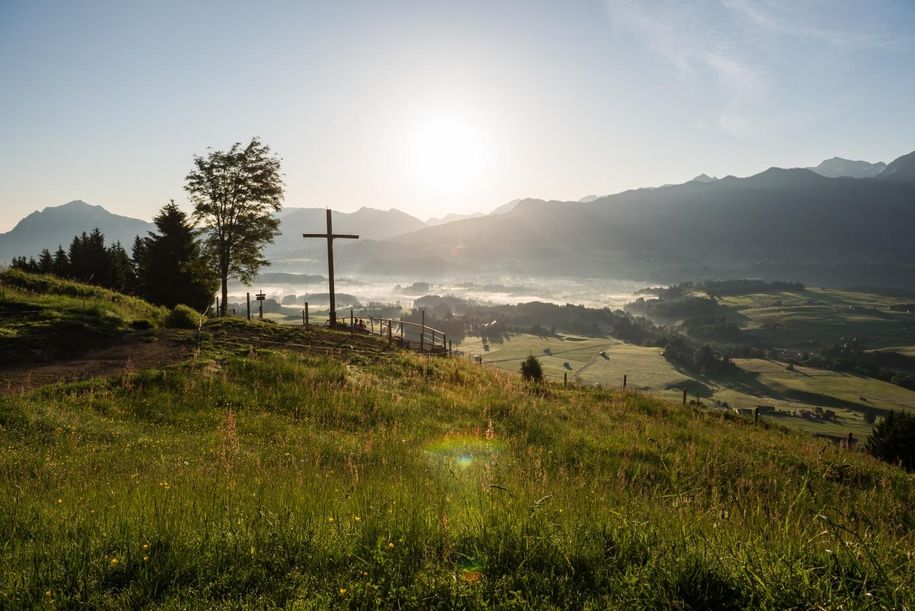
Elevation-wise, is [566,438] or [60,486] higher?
[60,486]

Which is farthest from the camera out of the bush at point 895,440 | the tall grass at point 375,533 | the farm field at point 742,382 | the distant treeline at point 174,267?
the farm field at point 742,382

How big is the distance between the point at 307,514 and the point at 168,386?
10609 millimetres

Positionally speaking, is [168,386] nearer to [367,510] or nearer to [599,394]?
[367,510]

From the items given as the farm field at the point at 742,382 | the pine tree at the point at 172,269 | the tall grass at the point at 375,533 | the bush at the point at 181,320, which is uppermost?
the pine tree at the point at 172,269

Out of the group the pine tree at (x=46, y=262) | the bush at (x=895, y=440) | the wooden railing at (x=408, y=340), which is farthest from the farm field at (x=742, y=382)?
the bush at (x=895, y=440)

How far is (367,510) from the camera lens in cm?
498

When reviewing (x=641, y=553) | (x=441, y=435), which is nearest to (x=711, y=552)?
(x=641, y=553)

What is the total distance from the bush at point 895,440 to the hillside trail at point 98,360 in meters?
28.2

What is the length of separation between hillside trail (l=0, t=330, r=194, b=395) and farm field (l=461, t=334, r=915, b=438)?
87.3 meters

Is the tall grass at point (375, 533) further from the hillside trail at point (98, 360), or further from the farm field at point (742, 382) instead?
the farm field at point (742, 382)

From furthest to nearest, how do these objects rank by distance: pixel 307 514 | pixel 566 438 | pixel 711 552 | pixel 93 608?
pixel 566 438 < pixel 307 514 < pixel 711 552 < pixel 93 608

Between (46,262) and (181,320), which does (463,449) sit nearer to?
(181,320)

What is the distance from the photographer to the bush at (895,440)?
60.2 feet

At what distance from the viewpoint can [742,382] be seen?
142250 mm
